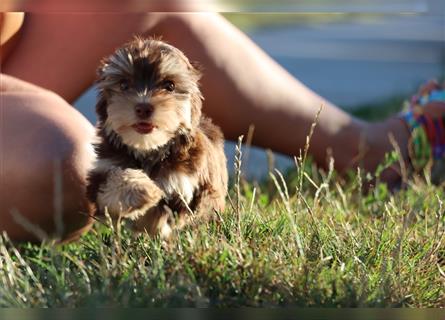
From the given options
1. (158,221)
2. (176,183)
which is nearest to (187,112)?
(176,183)

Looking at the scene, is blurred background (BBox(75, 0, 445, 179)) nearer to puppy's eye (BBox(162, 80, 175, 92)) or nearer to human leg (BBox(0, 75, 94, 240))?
human leg (BBox(0, 75, 94, 240))

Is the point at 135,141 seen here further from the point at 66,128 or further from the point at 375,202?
the point at 375,202

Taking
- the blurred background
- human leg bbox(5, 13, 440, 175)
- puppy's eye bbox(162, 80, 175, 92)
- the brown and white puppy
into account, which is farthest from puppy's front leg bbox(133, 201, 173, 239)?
the blurred background

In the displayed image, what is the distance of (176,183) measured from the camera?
2.63 meters

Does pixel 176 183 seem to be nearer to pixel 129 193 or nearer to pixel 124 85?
pixel 129 193

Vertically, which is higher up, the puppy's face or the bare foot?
the puppy's face

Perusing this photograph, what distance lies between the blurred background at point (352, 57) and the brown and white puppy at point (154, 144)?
2.33 metres

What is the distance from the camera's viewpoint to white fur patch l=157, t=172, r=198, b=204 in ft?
8.63

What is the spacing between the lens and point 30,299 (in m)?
2.61

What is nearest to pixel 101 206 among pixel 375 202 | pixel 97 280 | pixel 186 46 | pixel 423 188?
pixel 97 280

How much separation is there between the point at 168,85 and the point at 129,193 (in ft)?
0.88

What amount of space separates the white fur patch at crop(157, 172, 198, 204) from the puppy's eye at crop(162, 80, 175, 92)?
0.23 m

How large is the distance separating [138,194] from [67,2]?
1.55 ft

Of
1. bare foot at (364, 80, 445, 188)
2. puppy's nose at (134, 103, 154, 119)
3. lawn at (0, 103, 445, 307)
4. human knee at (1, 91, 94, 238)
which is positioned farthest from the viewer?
bare foot at (364, 80, 445, 188)
